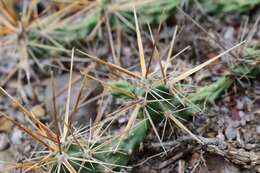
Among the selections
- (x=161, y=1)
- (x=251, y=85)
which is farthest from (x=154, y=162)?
(x=161, y=1)

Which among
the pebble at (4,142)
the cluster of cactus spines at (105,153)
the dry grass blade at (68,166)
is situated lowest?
the pebble at (4,142)

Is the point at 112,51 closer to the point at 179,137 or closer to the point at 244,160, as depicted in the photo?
the point at 179,137

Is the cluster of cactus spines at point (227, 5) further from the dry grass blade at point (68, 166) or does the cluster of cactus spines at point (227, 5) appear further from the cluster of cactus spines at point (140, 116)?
the dry grass blade at point (68, 166)

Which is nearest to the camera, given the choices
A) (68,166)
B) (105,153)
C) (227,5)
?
(68,166)

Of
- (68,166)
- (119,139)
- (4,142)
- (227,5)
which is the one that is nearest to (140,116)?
(119,139)

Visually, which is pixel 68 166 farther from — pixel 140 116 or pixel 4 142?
pixel 4 142

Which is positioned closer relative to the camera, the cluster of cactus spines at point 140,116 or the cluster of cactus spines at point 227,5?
the cluster of cactus spines at point 140,116

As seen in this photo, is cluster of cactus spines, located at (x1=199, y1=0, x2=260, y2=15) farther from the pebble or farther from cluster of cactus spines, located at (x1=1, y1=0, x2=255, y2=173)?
the pebble

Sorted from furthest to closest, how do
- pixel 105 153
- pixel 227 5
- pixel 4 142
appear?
pixel 227 5, pixel 4 142, pixel 105 153

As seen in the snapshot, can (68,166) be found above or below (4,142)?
above

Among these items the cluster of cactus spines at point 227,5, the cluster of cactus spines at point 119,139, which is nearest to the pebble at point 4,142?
the cluster of cactus spines at point 119,139

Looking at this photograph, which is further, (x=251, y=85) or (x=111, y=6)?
(x=111, y=6)
